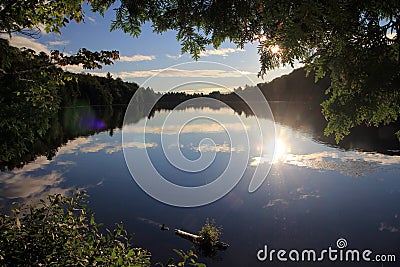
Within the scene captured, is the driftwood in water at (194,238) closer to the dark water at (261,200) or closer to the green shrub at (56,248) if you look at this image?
the dark water at (261,200)

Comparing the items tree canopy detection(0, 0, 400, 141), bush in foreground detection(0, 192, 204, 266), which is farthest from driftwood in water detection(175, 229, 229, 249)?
tree canopy detection(0, 0, 400, 141)

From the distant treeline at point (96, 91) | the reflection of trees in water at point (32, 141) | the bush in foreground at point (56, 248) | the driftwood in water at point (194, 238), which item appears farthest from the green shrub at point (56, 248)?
the distant treeline at point (96, 91)

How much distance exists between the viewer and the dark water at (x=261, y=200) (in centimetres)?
1457

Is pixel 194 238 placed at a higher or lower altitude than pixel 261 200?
lower

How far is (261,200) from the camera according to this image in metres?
19.7

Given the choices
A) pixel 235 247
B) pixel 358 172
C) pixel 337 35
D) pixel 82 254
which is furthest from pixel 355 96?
pixel 358 172

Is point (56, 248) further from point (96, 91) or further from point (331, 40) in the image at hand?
point (96, 91)

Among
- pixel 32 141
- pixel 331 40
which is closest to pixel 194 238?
pixel 32 141

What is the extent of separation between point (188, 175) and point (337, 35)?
79.9 feet

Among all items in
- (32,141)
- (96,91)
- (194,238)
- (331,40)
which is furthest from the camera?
(96,91)

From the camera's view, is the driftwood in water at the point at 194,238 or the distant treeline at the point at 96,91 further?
the distant treeline at the point at 96,91

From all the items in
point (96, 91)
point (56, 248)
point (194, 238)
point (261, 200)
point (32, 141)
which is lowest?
point (194, 238)

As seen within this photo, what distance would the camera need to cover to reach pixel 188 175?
26688 mm

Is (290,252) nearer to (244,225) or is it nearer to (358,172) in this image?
(244,225)
